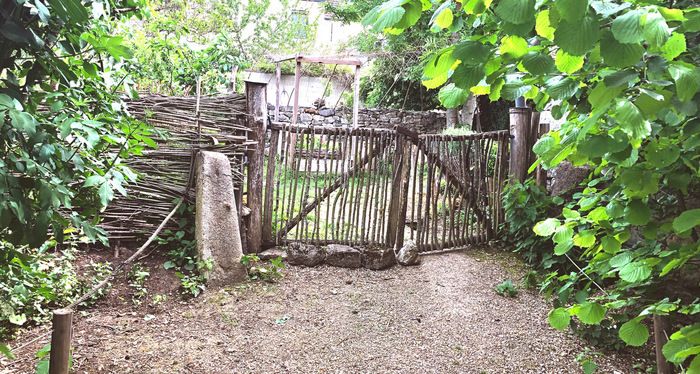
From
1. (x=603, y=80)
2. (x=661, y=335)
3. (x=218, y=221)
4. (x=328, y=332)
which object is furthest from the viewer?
(x=218, y=221)

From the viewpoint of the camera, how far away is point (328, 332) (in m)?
3.53

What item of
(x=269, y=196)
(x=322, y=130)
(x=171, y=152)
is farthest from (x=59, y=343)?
(x=322, y=130)

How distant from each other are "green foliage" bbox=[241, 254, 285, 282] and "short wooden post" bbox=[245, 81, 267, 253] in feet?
1.44

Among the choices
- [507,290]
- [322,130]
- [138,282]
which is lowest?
[507,290]

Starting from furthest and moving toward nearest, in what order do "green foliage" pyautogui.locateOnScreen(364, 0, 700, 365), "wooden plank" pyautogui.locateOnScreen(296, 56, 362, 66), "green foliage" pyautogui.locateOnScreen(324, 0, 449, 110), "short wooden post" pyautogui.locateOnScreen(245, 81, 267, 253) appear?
"green foliage" pyautogui.locateOnScreen(324, 0, 449, 110)
"wooden plank" pyautogui.locateOnScreen(296, 56, 362, 66)
"short wooden post" pyautogui.locateOnScreen(245, 81, 267, 253)
"green foliage" pyautogui.locateOnScreen(364, 0, 700, 365)

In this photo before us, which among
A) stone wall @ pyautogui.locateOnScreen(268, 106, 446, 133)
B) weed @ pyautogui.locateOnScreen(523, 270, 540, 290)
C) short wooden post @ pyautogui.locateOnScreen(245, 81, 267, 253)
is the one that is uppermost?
stone wall @ pyautogui.locateOnScreen(268, 106, 446, 133)

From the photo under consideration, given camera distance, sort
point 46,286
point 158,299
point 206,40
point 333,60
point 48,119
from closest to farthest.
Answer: point 48,119 < point 46,286 < point 158,299 < point 206,40 < point 333,60

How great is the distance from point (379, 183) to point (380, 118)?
7055mm

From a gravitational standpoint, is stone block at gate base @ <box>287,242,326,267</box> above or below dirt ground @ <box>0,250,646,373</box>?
above

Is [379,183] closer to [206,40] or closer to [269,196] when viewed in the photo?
[269,196]

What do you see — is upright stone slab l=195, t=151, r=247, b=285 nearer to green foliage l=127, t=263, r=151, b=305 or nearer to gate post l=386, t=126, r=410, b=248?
green foliage l=127, t=263, r=151, b=305


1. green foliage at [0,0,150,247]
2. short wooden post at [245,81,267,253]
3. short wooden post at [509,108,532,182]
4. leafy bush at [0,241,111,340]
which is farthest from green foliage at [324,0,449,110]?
green foliage at [0,0,150,247]

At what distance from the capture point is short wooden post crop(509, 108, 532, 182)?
548 centimetres

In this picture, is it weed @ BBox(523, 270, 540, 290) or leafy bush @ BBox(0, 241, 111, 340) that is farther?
weed @ BBox(523, 270, 540, 290)
